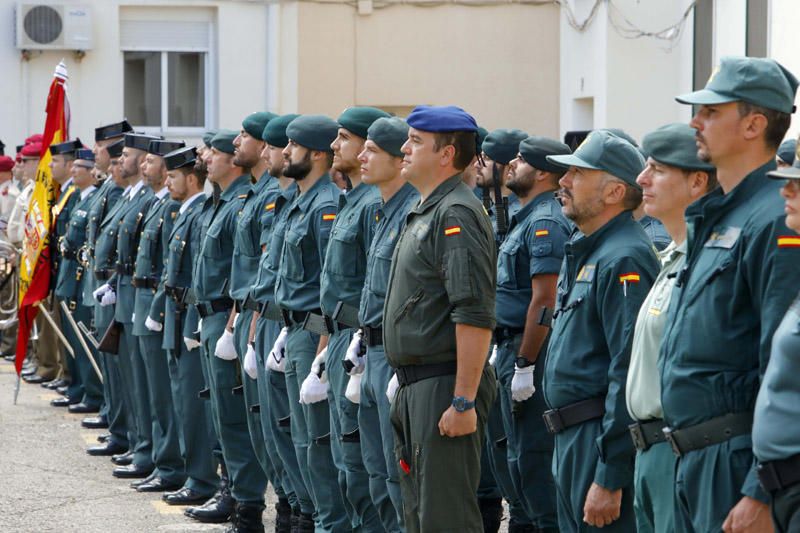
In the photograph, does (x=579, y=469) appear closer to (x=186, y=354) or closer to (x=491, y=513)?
(x=491, y=513)

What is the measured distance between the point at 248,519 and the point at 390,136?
105 inches

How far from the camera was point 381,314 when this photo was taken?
21.0ft

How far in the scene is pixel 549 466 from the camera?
7.00m

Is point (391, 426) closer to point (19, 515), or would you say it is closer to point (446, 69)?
point (19, 515)

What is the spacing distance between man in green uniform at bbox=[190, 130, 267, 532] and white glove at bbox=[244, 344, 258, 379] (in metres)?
0.35

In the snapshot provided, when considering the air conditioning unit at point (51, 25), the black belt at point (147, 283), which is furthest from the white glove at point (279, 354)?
the air conditioning unit at point (51, 25)

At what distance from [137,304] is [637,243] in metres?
5.34

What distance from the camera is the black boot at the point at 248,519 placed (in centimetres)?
827

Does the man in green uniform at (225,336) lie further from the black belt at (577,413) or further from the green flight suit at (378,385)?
the black belt at (577,413)

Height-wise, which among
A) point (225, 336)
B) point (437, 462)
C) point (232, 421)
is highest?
point (225, 336)

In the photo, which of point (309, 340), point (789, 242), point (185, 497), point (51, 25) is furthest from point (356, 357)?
point (51, 25)

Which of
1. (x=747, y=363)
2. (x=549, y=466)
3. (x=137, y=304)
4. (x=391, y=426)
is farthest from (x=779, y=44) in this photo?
(x=747, y=363)

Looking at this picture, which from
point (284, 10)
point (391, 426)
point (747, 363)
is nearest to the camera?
point (747, 363)

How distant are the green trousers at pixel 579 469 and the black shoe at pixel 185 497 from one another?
427 centimetres
